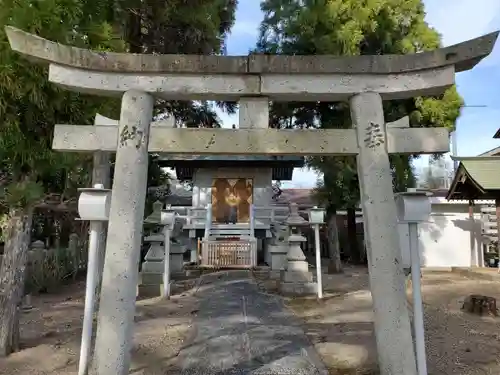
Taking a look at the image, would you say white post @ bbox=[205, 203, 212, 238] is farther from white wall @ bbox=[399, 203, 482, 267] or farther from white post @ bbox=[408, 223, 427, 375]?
white post @ bbox=[408, 223, 427, 375]

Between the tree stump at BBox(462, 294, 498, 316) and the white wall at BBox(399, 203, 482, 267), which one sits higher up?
the white wall at BBox(399, 203, 482, 267)

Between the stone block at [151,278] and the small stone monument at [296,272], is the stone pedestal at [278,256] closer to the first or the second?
the small stone monument at [296,272]

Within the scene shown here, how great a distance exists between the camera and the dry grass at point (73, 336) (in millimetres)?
5027

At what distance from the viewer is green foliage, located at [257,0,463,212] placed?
13.2 m

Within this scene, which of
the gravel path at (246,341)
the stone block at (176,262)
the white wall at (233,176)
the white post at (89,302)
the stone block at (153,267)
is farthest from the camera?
the white wall at (233,176)

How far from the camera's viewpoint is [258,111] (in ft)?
15.0

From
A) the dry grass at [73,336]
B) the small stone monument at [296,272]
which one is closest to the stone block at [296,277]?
the small stone monument at [296,272]

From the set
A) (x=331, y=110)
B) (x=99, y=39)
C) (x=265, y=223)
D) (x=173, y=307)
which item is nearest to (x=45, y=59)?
(x=99, y=39)

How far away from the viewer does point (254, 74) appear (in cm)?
453

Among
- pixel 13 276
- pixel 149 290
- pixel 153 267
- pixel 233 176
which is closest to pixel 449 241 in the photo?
pixel 233 176

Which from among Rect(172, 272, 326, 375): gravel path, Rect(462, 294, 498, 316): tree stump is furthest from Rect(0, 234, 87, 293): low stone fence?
Rect(462, 294, 498, 316): tree stump

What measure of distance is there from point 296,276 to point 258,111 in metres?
7.08

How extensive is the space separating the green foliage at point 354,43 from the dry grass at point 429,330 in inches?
161

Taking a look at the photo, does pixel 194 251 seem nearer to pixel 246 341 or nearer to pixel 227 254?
pixel 227 254
